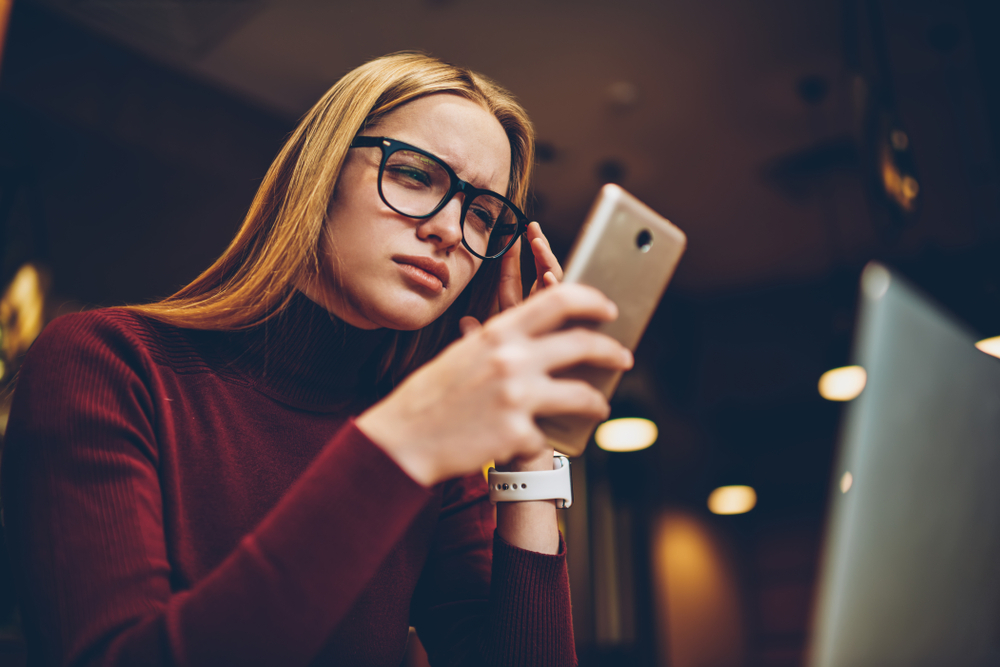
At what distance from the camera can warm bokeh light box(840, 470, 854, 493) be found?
1.53 ft

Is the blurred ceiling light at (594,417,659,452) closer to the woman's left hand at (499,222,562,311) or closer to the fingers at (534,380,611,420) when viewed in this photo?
the woman's left hand at (499,222,562,311)

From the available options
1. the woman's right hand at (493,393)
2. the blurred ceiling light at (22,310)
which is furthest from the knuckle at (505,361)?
the blurred ceiling light at (22,310)

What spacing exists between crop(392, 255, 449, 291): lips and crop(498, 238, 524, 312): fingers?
0.19 metres

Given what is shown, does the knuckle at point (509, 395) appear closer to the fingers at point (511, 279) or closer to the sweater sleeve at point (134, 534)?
the sweater sleeve at point (134, 534)

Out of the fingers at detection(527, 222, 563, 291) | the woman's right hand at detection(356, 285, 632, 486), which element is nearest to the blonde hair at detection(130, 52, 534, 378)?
the fingers at detection(527, 222, 563, 291)

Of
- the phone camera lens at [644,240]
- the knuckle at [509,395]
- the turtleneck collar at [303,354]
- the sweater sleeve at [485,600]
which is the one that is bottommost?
the sweater sleeve at [485,600]

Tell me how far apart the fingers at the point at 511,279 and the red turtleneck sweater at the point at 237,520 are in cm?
22

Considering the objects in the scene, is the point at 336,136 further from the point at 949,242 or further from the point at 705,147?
the point at 949,242

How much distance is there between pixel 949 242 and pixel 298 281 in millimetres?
5901

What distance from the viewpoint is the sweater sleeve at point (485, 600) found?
0.92 meters

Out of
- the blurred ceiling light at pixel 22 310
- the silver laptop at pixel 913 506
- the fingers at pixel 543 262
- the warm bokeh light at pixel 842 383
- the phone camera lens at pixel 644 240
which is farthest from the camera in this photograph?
the warm bokeh light at pixel 842 383

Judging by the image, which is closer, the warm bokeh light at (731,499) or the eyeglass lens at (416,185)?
the eyeglass lens at (416,185)

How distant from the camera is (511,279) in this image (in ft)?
3.70

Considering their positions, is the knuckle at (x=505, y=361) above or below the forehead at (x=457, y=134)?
below
